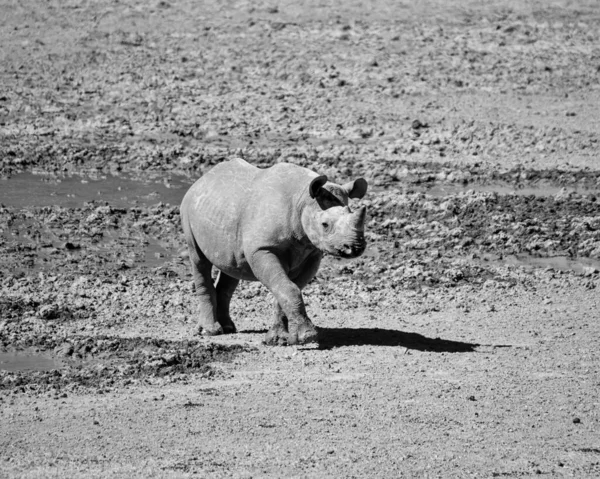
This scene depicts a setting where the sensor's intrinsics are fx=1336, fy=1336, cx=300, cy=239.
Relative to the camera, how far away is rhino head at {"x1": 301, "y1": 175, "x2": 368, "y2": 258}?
456 inches

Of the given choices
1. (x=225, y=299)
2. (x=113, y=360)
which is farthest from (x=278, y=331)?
(x=113, y=360)

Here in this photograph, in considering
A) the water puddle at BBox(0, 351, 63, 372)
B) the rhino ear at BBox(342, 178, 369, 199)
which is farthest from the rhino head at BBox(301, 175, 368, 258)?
the water puddle at BBox(0, 351, 63, 372)

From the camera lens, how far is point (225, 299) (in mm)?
13273

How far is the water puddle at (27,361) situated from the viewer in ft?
38.7

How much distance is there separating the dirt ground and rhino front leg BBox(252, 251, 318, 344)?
0.71 feet

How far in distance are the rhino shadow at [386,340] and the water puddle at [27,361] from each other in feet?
7.96

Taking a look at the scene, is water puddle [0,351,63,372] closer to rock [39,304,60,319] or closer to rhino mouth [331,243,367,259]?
rock [39,304,60,319]

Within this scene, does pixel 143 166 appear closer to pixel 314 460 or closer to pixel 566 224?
pixel 566 224

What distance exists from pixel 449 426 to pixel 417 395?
761 mm

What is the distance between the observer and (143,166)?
786 inches

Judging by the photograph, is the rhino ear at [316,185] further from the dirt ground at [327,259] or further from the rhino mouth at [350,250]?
the dirt ground at [327,259]

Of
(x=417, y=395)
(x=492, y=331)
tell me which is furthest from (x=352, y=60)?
(x=417, y=395)

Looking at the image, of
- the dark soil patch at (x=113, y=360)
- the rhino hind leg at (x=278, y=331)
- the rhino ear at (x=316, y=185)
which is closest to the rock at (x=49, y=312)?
the dark soil patch at (x=113, y=360)

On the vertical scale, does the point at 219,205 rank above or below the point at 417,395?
above
